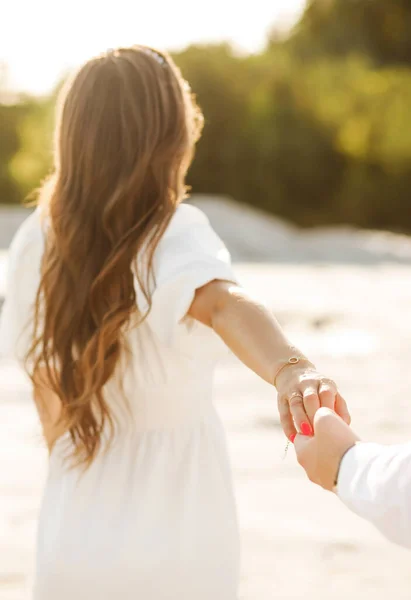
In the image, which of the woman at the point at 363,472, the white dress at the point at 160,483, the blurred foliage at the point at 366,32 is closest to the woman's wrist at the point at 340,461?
the woman at the point at 363,472

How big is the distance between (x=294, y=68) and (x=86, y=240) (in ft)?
103

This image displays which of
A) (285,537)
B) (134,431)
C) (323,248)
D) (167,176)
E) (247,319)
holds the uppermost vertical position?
(167,176)

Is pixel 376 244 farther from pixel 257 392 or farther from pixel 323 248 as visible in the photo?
pixel 257 392

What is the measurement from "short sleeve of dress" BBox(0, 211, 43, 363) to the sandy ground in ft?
5.05

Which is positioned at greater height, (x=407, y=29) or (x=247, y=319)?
(x=247, y=319)

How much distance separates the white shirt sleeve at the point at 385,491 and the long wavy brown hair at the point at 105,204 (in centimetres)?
56

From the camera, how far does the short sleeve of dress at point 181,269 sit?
1.60m

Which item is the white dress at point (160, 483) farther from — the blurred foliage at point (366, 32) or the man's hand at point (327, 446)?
the blurred foliage at point (366, 32)

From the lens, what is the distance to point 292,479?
14.8 feet

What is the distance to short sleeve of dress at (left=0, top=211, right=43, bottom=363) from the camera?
74.1 inches

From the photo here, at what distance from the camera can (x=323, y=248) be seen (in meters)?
21.1

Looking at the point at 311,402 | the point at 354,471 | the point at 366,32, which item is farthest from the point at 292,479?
the point at 366,32

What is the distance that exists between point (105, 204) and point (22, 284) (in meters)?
0.27

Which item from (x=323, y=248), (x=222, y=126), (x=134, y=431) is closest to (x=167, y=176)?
(x=134, y=431)
